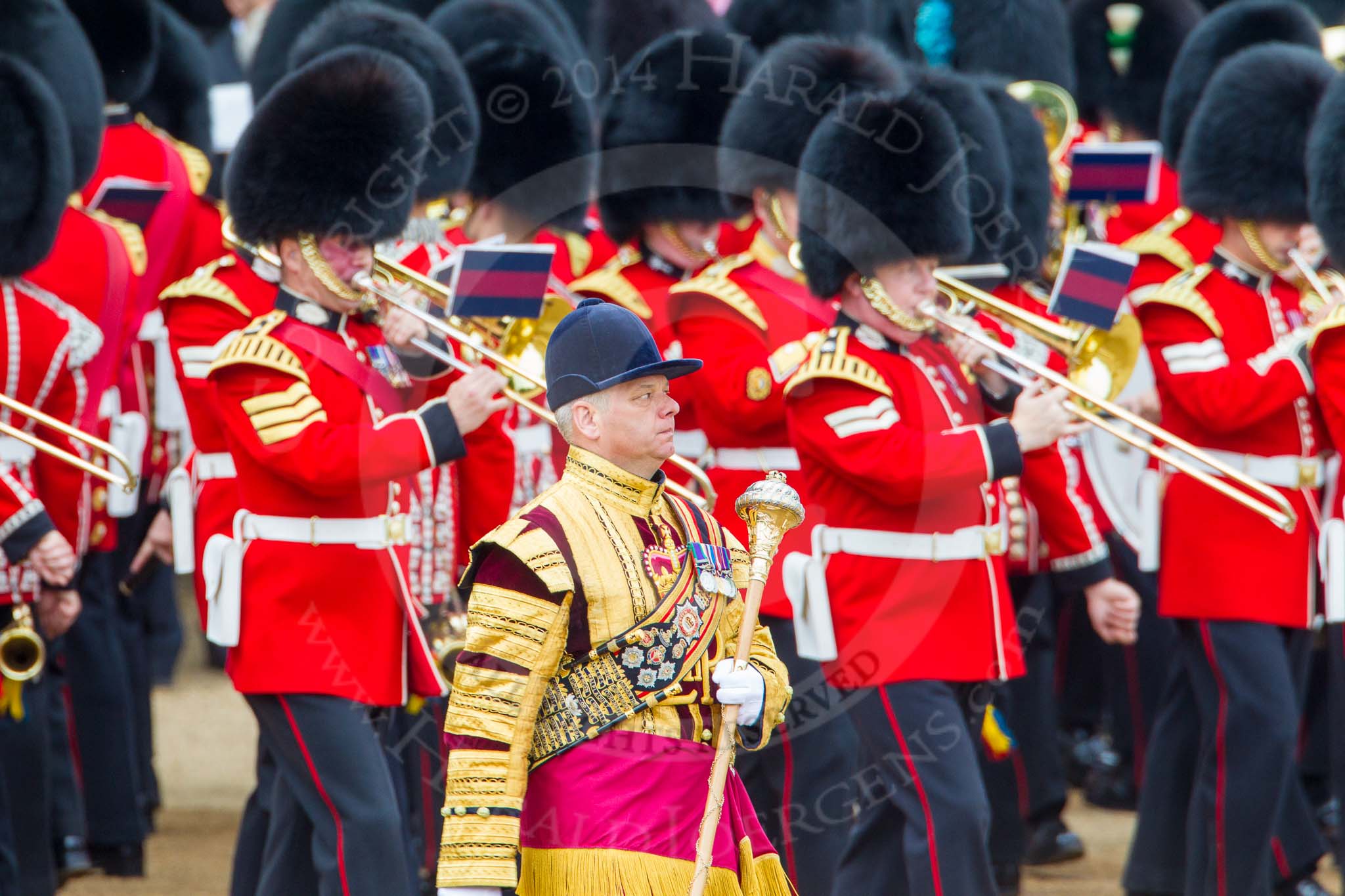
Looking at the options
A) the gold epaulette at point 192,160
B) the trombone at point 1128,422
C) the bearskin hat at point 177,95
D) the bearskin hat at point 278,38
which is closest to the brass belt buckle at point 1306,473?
the trombone at point 1128,422

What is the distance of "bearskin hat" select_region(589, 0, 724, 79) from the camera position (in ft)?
22.4

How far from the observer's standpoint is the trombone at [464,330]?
14.6 feet

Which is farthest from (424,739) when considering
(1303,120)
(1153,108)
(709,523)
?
(1153,108)

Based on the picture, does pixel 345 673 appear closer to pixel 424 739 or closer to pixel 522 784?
pixel 424 739

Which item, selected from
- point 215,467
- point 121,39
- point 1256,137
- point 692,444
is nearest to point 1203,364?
point 1256,137

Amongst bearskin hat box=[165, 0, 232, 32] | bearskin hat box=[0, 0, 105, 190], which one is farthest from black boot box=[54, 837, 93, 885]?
A: bearskin hat box=[165, 0, 232, 32]

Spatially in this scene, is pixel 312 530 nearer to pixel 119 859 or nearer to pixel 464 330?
pixel 464 330

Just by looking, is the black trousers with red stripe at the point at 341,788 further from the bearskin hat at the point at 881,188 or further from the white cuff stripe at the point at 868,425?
the bearskin hat at the point at 881,188

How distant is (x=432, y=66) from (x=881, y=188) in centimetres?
142

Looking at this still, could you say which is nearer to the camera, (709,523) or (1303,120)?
(709,523)

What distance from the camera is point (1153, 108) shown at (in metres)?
7.62

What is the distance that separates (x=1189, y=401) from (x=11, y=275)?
8.12ft

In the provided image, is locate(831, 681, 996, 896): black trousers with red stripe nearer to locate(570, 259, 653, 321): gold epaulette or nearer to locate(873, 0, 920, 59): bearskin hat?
locate(570, 259, 653, 321): gold epaulette

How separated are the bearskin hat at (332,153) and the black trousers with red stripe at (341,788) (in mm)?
929
